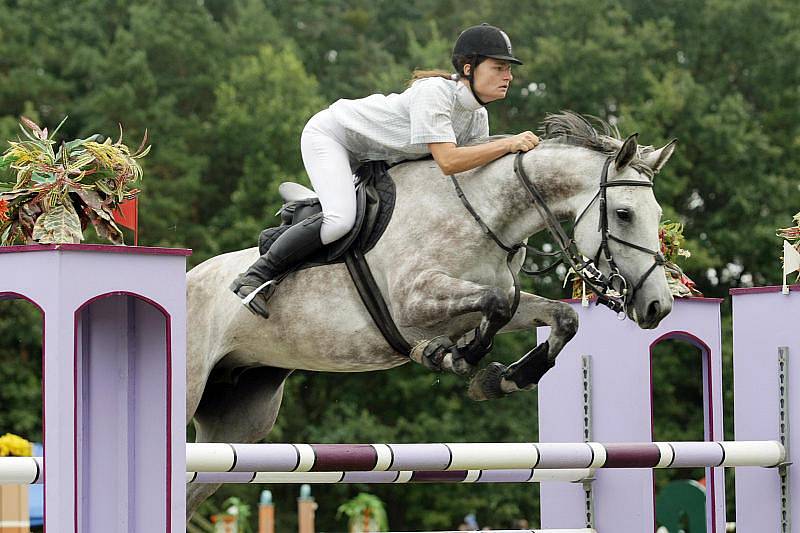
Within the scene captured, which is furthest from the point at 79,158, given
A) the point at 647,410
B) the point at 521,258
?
the point at 647,410

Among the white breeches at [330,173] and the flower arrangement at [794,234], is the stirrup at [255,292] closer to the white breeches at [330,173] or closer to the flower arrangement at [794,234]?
the white breeches at [330,173]

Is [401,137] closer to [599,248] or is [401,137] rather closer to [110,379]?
[599,248]

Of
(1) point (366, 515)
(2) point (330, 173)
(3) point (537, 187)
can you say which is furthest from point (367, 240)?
(1) point (366, 515)

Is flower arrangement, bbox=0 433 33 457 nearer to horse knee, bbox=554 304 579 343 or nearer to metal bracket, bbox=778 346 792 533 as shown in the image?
metal bracket, bbox=778 346 792 533

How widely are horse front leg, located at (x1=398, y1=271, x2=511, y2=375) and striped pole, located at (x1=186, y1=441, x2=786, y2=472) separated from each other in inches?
12.8

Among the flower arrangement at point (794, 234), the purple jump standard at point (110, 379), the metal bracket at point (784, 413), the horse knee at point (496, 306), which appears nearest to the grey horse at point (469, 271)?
the horse knee at point (496, 306)

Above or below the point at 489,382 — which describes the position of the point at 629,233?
above

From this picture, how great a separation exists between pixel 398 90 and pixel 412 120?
15286 millimetres

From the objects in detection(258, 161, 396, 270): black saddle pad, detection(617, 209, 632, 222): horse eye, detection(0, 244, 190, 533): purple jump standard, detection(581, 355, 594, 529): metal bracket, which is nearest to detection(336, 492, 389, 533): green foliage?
detection(581, 355, 594, 529): metal bracket

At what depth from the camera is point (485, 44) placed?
15.8 feet

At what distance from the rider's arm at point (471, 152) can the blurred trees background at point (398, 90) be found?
14.7m

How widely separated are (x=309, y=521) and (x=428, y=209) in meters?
9.72

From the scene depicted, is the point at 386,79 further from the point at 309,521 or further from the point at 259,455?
the point at 259,455

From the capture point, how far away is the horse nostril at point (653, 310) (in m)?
4.51
